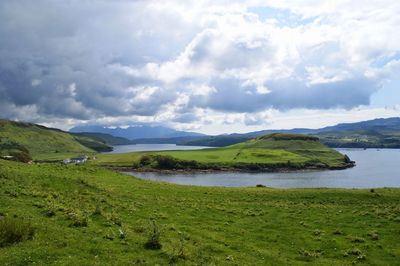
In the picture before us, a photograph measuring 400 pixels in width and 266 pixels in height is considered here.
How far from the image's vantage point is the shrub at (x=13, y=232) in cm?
2056

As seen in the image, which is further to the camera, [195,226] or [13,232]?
[195,226]

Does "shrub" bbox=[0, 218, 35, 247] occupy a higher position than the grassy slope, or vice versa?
"shrub" bbox=[0, 218, 35, 247]

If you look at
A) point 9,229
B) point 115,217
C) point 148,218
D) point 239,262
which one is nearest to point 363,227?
point 239,262

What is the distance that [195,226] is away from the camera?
104ft

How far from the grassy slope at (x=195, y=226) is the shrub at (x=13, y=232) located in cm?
59

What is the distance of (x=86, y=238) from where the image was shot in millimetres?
22703

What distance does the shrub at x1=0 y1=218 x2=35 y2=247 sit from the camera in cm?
2056

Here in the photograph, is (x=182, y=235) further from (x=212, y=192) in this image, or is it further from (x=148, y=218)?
(x=212, y=192)

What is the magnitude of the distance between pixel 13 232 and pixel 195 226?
1510 cm

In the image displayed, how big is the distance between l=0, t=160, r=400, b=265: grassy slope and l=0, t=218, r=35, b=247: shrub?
59 centimetres

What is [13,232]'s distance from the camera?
69.3ft

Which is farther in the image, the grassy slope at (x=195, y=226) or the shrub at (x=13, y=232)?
the grassy slope at (x=195, y=226)

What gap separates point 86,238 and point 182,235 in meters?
7.60

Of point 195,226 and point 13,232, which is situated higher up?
point 13,232
